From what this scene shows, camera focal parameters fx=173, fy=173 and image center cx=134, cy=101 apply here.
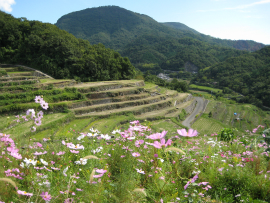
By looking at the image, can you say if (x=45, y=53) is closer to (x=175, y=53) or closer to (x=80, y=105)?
(x=80, y=105)

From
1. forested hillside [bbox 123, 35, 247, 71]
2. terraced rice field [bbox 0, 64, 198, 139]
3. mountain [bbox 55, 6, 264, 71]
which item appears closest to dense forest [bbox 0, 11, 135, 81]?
terraced rice field [bbox 0, 64, 198, 139]

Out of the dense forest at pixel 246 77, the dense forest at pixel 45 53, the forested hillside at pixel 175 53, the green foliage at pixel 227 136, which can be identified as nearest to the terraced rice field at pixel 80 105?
the dense forest at pixel 45 53

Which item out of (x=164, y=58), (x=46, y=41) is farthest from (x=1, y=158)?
(x=164, y=58)

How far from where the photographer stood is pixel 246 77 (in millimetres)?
68625

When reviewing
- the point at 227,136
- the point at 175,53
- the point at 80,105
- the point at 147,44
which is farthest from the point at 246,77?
the point at 147,44

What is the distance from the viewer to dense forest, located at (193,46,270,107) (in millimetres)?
55625

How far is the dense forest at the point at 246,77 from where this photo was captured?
5562 cm

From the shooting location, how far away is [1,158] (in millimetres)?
2350

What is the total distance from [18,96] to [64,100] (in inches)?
179

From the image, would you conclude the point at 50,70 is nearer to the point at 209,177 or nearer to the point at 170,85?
the point at 209,177

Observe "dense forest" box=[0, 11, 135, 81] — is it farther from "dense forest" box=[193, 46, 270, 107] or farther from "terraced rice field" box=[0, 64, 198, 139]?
"dense forest" box=[193, 46, 270, 107]

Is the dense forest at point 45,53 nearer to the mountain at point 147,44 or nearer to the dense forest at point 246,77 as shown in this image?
the dense forest at point 246,77

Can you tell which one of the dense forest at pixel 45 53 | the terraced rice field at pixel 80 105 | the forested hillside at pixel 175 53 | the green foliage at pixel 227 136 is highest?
the forested hillside at pixel 175 53

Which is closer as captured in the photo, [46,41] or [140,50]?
[46,41]
